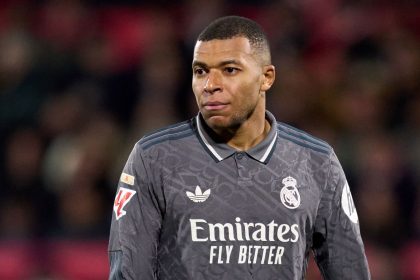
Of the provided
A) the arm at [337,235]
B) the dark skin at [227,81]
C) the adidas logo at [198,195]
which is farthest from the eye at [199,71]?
the arm at [337,235]

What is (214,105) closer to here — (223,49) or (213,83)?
(213,83)

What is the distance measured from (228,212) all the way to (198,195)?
0.12m

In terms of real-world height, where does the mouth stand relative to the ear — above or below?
below

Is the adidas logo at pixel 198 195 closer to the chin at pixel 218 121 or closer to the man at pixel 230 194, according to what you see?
the man at pixel 230 194

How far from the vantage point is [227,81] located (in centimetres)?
333

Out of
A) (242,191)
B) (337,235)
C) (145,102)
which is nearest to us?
(242,191)

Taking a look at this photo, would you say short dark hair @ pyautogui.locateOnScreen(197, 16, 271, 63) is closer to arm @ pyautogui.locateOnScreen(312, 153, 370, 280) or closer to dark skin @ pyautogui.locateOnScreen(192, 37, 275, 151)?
dark skin @ pyautogui.locateOnScreen(192, 37, 275, 151)

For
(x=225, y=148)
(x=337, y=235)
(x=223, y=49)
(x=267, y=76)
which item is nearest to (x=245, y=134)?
(x=225, y=148)

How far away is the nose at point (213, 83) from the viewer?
3.29 m

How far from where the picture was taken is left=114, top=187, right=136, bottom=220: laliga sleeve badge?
10.9 ft

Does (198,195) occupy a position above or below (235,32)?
below

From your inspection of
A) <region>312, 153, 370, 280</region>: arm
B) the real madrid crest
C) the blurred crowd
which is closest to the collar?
the real madrid crest

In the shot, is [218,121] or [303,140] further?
[303,140]

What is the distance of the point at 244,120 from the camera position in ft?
11.4
